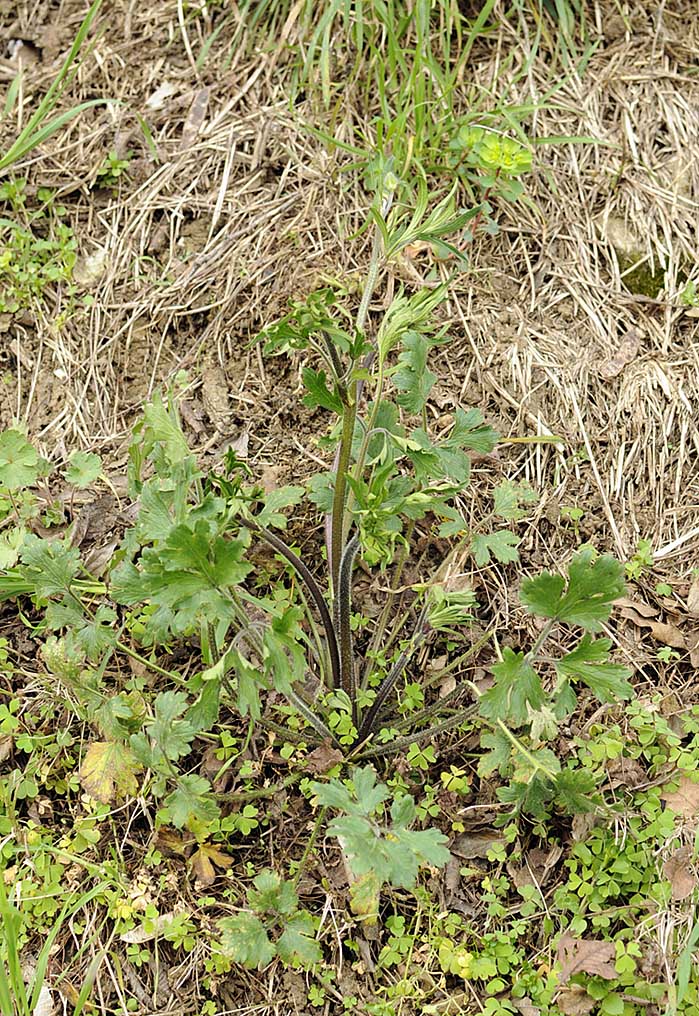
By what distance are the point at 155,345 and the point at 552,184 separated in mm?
1218

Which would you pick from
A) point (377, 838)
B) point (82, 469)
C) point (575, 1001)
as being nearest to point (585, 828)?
point (575, 1001)

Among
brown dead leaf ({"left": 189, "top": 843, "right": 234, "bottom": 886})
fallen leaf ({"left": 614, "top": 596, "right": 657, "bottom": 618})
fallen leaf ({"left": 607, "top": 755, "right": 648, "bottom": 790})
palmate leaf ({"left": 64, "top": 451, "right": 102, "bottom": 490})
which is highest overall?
palmate leaf ({"left": 64, "top": 451, "right": 102, "bottom": 490})

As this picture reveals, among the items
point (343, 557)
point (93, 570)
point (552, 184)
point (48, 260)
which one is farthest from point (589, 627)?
point (48, 260)

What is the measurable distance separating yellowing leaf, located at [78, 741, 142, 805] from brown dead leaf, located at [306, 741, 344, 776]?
39 centimetres

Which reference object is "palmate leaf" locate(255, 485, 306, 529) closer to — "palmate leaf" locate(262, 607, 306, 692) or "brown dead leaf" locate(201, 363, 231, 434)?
"palmate leaf" locate(262, 607, 306, 692)

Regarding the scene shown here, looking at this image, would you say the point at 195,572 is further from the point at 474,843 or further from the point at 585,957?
the point at 585,957

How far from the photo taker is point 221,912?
88.7 inches

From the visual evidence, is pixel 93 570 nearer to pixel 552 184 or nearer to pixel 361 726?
pixel 361 726

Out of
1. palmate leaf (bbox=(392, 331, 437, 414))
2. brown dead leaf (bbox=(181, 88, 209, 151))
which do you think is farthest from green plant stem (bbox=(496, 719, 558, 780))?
brown dead leaf (bbox=(181, 88, 209, 151))

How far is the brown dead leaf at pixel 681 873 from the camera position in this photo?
2.21 m

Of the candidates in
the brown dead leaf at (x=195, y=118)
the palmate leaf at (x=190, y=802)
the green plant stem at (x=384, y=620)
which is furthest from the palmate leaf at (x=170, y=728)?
the brown dead leaf at (x=195, y=118)

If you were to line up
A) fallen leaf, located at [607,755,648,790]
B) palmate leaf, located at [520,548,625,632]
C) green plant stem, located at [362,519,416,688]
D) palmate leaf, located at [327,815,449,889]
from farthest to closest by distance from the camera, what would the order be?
green plant stem, located at [362,519,416,688] → fallen leaf, located at [607,755,648,790] → palmate leaf, located at [520,548,625,632] → palmate leaf, located at [327,815,449,889]

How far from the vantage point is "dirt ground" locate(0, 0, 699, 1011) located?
8.98ft

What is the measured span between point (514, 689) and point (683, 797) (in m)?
0.67
